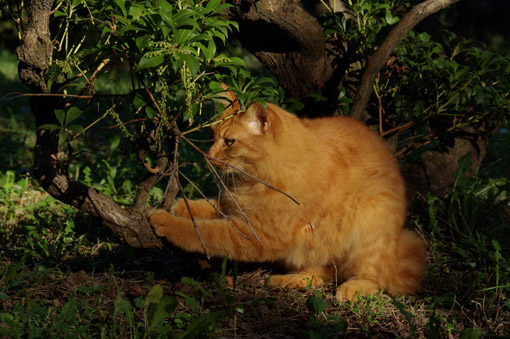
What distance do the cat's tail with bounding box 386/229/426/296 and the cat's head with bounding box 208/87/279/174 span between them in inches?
38.5

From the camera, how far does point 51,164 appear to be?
2547mm

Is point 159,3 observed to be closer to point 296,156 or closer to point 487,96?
point 296,156

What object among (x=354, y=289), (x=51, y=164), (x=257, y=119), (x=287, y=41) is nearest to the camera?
(x=51, y=164)

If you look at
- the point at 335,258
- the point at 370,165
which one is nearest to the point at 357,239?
the point at 335,258

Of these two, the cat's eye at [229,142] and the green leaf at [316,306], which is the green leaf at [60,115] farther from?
the green leaf at [316,306]

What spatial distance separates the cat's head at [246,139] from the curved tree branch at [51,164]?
15.9 inches

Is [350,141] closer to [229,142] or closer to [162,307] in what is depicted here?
[229,142]

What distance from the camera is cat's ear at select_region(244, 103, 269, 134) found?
2639 millimetres

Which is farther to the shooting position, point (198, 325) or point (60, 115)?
point (60, 115)

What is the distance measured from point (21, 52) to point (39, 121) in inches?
18.0

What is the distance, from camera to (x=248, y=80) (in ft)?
8.48

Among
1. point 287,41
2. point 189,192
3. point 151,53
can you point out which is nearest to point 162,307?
point 151,53

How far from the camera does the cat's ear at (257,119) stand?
2.64m

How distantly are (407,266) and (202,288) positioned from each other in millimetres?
1156
